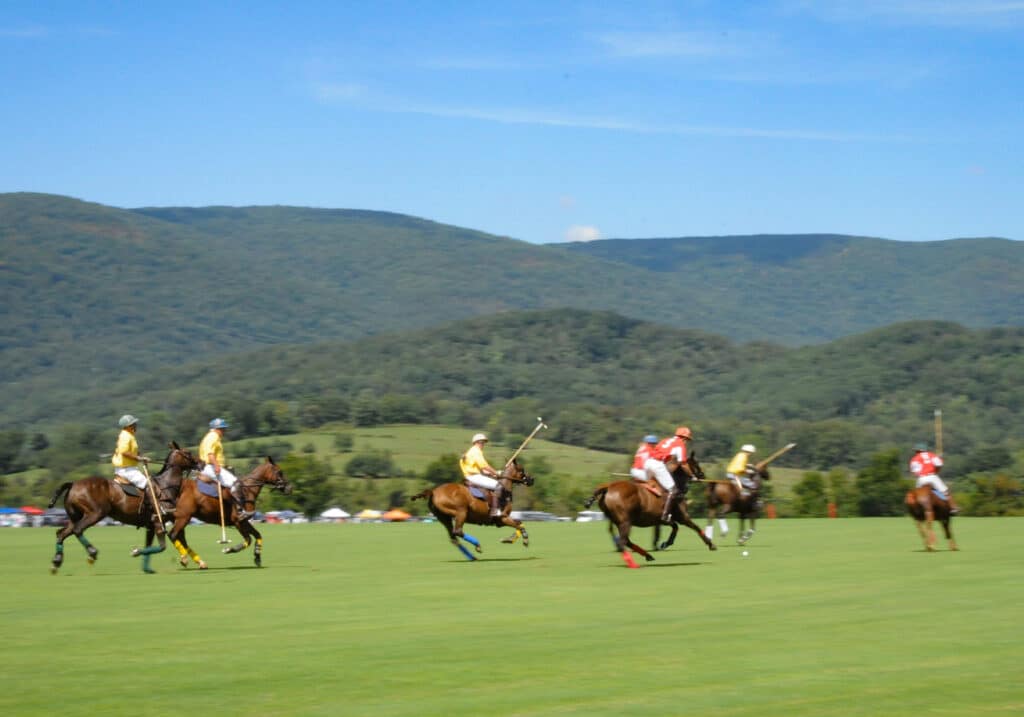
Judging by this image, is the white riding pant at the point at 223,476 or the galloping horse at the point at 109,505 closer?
the galloping horse at the point at 109,505

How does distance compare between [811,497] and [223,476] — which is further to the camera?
[811,497]

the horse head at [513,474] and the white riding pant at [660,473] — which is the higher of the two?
the white riding pant at [660,473]

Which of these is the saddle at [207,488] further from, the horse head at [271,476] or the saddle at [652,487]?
the saddle at [652,487]

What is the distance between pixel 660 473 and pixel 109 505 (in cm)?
824

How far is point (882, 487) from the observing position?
195 ft

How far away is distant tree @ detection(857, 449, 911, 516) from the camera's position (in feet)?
187

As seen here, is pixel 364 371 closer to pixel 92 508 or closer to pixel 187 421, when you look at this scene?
pixel 187 421

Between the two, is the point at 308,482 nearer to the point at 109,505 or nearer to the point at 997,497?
the point at 997,497

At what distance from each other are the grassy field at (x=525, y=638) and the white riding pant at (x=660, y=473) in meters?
1.20

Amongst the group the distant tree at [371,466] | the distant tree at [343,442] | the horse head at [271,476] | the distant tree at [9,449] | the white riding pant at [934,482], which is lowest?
the distant tree at [9,449]

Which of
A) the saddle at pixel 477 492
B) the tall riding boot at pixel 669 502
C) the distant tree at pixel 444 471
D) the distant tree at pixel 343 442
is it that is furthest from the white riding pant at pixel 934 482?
the distant tree at pixel 343 442

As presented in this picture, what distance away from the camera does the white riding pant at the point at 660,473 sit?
2211 centimetres

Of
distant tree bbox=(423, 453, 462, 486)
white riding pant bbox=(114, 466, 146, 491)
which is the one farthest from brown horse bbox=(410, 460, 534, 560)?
distant tree bbox=(423, 453, 462, 486)

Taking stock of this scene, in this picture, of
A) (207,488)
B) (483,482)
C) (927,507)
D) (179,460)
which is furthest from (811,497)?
(179,460)
